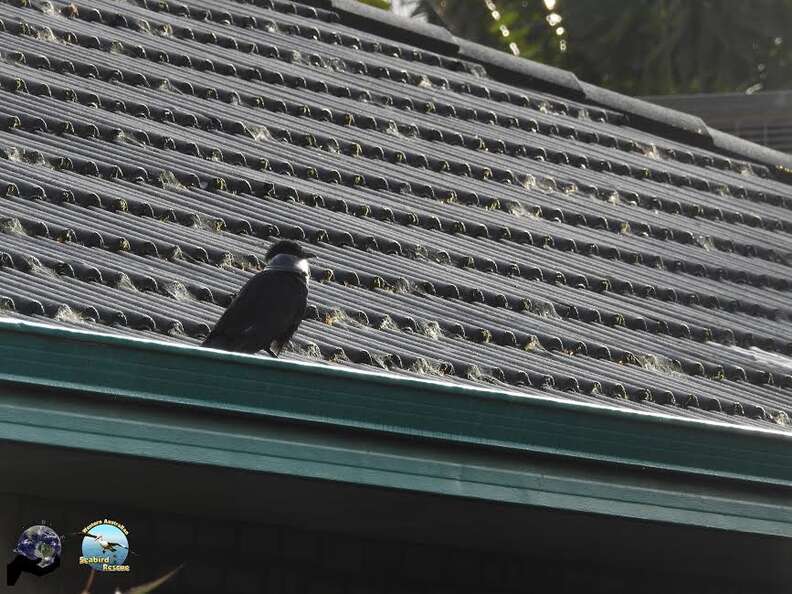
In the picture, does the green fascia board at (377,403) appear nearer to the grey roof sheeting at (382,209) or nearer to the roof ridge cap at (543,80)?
the grey roof sheeting at (382,209)

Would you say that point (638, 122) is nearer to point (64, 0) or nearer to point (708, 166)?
point (708, 166)

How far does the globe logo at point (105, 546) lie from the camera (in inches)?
178

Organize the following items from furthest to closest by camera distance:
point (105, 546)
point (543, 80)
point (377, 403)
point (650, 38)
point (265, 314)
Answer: point (650, 38)
point (543, 80)
point (265, 314)
point (105, 546)
point (377, 403)

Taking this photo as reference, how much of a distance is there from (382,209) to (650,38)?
1390 centimetres

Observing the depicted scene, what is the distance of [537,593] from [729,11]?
14.7 m

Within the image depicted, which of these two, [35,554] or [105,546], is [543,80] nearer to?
[105,546]

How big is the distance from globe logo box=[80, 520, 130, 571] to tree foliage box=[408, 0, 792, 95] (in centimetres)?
1541

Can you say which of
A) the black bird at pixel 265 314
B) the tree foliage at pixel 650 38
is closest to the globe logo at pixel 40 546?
the black bird at pixel 265 314

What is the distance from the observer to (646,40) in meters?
19.8

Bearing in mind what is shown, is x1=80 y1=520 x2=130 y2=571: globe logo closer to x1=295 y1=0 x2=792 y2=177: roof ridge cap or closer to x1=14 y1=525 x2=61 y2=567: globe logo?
x1=14 y1=525 x2=61 y2=567: globe logo

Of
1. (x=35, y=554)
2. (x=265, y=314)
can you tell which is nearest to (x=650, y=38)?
(x=265, y=314)

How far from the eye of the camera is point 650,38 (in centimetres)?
1978

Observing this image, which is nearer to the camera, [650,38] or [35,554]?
[35,554]

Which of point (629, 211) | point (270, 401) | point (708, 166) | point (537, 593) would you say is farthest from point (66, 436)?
point (708, 166)
